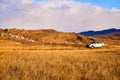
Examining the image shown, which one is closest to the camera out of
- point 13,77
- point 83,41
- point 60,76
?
point 13,77

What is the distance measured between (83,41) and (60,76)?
8401cm

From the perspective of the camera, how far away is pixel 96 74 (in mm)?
12758

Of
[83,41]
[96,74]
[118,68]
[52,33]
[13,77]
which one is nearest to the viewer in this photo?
[13,77]

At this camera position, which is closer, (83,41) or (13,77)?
(13,77)

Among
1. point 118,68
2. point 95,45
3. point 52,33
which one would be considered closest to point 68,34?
point 52,33

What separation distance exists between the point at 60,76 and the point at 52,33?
9200cm

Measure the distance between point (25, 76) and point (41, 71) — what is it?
6.18 feet

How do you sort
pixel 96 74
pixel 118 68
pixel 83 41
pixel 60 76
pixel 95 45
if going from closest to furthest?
1. pixel 60 76
2. pixel 96 74
3. pixel 118 68
4. pixel 95 45
5. pixel 83 41

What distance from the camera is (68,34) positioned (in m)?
105

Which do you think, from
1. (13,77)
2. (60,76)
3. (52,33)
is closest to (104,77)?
(60,76)

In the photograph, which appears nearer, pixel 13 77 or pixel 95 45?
pixel 13 77

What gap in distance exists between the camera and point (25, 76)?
36.6 ft

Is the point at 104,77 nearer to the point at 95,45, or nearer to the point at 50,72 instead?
the point at 50,72

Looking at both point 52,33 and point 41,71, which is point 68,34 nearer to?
point 52,33
